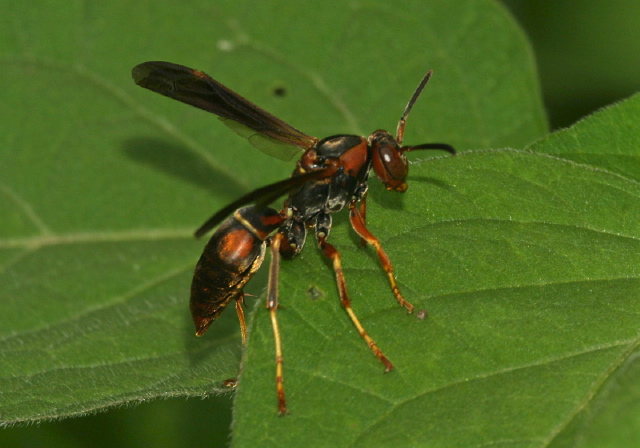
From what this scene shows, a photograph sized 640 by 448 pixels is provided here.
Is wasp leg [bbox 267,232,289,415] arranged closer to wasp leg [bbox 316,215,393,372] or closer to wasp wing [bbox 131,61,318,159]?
wasp leg [bbox 316,215,393,372]

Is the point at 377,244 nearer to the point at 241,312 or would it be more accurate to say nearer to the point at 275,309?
the point at 275,309

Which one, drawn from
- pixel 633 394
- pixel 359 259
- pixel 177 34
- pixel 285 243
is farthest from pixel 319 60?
pixel 633 394

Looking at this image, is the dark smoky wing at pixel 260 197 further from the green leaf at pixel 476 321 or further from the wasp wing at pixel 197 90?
the wasp wing at pixel 197 90

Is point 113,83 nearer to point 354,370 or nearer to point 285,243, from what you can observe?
point 285,243

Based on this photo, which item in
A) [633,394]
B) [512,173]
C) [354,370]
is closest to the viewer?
[633,394]

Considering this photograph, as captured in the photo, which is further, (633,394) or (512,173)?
(512,173)

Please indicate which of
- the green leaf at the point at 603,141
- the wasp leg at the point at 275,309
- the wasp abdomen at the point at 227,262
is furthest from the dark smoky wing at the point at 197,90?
the green leaf at the point at 603,141
